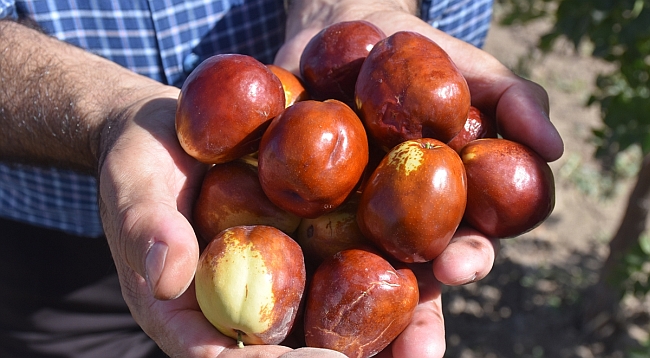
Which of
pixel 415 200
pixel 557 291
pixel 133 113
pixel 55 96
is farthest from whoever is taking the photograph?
pixel 557 291

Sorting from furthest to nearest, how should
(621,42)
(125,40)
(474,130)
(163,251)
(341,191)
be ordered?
(621,42), (125,40), (474,130), (341,191), (163,251)

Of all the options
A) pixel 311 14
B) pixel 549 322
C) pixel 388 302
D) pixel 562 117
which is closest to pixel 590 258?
pixel 549 322

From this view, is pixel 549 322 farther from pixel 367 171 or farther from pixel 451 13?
pixel 367 171

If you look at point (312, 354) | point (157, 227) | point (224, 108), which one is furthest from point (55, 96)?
point (312, 354)

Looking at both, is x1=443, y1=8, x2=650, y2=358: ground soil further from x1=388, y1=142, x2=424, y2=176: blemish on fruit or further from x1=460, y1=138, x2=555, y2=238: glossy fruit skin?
x1=388, y1=142, x2=424, y2=176: blemish on fruit

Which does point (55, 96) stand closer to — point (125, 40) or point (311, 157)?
point (125, 40)

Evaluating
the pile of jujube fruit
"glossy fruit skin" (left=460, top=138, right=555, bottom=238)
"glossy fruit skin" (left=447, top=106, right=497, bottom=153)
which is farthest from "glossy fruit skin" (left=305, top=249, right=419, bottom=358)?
"glossy fruit skin" (left=447, top=106, right=497, bottom=153)
